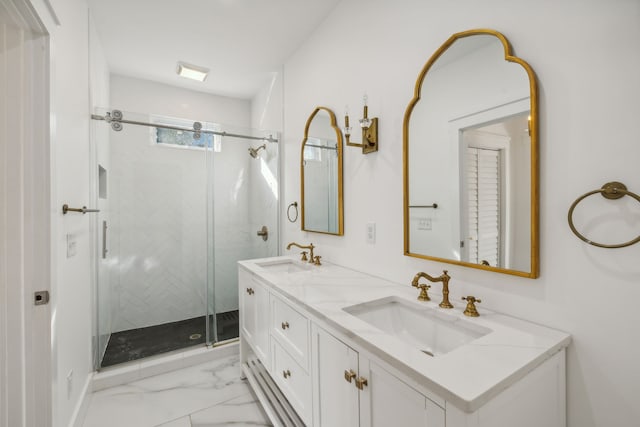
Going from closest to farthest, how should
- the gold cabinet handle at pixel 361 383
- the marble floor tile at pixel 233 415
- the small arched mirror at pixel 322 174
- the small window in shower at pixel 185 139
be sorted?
1. the gold cabinet handle at pixel 361 383
2. the marble floor tile at pixel 233 415
3. the small arched mirror at pixel 322 174
4. the small window in shower at pixel 185 139

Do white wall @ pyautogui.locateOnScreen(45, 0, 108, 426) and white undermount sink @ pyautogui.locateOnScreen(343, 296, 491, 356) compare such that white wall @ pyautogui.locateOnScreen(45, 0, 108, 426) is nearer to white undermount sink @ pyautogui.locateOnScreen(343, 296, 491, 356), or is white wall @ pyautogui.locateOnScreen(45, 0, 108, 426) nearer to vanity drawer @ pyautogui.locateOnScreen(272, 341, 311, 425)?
vanity drawer @ pyautogui.locateOnScreen(272, 341, 311, 425)

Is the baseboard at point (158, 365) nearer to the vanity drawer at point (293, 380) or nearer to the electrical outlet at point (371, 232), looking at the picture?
the vanity drawer at point (293, 380)

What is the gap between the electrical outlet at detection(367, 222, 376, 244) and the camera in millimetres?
1635

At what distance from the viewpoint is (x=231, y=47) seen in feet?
7.97

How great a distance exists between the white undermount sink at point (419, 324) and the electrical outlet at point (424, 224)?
352 millimetres

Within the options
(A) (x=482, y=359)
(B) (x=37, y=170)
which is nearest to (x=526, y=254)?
(A) (x=482, y=359)

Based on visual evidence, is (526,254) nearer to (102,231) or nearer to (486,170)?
(486,170)

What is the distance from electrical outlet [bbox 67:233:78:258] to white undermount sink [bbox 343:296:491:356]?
1.43 m

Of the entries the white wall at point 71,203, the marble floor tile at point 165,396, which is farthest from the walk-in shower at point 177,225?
the white wall at point 71,203

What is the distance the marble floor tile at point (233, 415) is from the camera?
1.65 metres

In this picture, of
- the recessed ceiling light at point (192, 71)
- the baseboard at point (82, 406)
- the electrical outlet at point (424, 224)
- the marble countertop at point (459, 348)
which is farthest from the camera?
the recessed ceiling light at point (192, 71)

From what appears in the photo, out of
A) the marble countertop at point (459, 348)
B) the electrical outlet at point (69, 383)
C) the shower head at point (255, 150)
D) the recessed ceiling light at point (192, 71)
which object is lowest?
the electrical outlet at point (69, 383)

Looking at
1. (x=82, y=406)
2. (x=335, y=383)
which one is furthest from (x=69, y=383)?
(x=335, y=383)

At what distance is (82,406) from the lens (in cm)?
168
